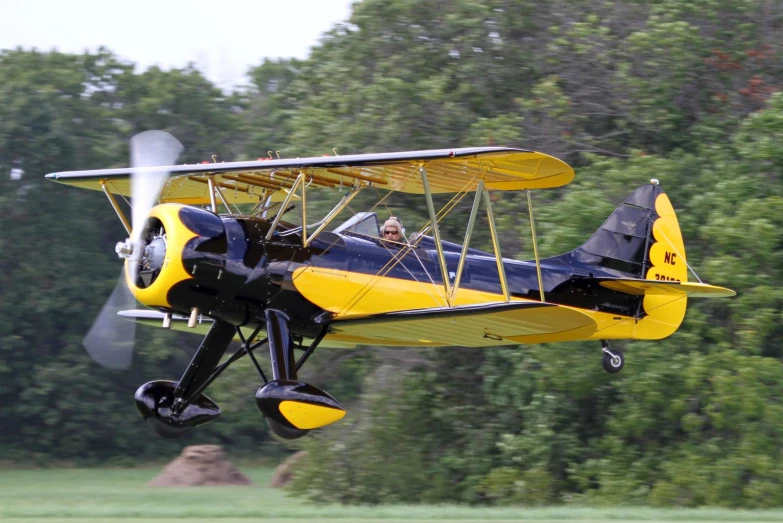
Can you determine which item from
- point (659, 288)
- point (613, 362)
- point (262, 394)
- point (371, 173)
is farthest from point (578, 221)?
point (262, 394)

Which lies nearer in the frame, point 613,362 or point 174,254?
point 174,254

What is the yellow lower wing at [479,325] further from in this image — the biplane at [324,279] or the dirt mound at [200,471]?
the dirt mound at [200,471]

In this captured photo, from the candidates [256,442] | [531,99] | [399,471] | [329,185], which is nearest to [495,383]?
[399,471]

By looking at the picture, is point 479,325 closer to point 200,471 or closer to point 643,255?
point 643,255

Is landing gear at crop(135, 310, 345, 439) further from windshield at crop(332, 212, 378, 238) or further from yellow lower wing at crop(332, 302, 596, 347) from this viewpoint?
windshield at crop(332, 212, 378, 238)

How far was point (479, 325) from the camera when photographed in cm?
851

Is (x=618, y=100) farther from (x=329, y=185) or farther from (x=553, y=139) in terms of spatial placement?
(x=329, y=185)

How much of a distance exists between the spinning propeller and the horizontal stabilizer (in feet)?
14.2

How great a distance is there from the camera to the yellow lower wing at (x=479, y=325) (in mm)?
7910

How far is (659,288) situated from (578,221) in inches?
115

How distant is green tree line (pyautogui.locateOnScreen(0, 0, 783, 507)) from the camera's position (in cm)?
1255

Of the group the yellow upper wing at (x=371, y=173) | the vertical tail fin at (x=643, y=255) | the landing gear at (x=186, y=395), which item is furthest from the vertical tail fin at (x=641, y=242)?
the landing gear at (x=186, y=395)

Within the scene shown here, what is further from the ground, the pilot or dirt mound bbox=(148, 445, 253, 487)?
the pilot

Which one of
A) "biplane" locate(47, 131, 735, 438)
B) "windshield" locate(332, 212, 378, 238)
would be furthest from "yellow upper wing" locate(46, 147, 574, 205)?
"windshield" locate(332, 212, 378, 238)
